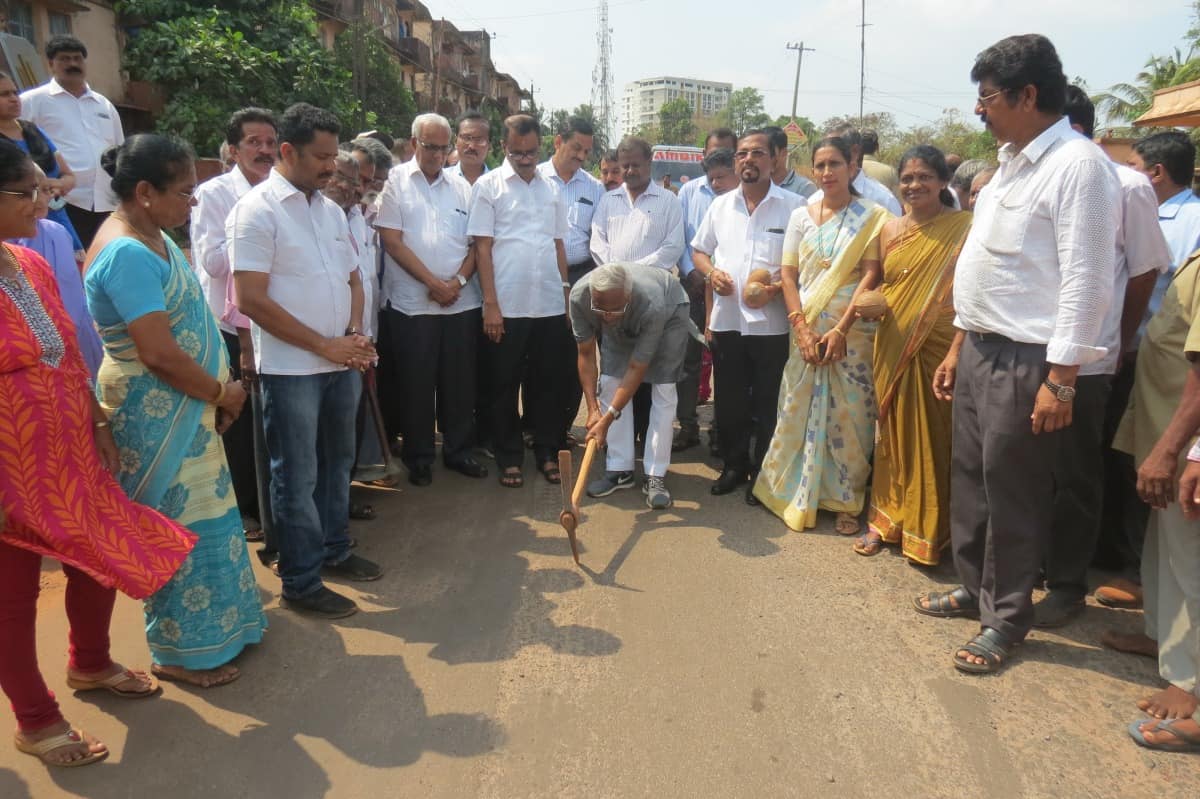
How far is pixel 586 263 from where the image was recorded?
5438mm

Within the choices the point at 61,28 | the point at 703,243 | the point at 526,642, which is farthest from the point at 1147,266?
the point at 61,28

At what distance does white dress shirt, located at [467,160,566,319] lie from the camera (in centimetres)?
461

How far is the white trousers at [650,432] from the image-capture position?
446cm

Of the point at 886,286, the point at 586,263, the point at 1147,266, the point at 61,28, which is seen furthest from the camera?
the point at 61,28

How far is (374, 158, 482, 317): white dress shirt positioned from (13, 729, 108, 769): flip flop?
2715 millimetres

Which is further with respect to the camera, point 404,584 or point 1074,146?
point 404,584

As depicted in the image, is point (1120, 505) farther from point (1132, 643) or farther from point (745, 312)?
point (745, 312)

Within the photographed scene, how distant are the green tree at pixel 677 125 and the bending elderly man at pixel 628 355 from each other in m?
65.3

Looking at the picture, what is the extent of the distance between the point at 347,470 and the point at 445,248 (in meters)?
1.64

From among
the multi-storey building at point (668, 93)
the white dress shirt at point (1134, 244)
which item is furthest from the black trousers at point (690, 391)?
the multi-storey building at point (668, 93)

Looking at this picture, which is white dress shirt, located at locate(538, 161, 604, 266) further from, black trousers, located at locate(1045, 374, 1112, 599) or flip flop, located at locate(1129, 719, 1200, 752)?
flip flop, located at locate(1129, 719, 1200, 752)

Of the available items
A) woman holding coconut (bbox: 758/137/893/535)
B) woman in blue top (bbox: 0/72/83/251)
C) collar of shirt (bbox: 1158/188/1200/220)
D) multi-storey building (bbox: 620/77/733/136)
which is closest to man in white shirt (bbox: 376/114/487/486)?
woman in blue top (bbox: 0/72/83/251)

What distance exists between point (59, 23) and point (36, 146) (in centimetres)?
1436

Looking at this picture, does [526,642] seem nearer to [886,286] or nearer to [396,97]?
[886,286]
